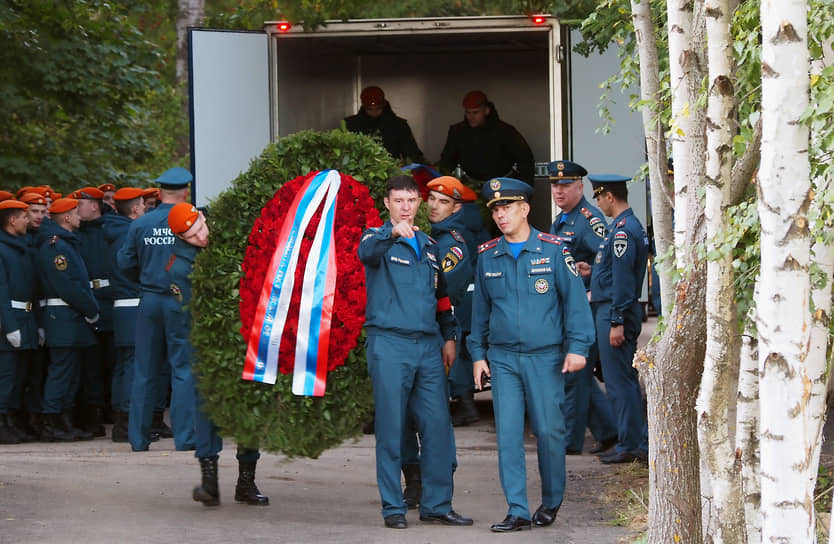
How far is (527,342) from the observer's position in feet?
22.0

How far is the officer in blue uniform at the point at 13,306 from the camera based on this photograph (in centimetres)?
991

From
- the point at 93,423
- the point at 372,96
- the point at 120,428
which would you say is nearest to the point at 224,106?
the point at 372,96

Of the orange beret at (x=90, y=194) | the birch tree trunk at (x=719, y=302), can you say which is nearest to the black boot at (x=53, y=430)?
the orange beret at (x=90, y=194)

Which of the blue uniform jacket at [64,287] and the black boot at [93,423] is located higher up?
the blue uniform jacket at [64,287]

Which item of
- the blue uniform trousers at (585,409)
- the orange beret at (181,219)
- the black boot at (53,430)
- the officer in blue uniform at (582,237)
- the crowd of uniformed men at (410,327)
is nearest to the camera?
the crowd of uniformed men at (410,327)

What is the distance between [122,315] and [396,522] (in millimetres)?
4212

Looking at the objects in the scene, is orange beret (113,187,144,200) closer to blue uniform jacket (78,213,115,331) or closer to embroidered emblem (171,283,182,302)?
blue uniform jacket (78,213,115,331)

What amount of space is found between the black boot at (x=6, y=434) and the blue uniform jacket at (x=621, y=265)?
4692 mm

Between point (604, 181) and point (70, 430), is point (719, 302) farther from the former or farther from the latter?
point (70, 430)

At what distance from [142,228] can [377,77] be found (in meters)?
5.65

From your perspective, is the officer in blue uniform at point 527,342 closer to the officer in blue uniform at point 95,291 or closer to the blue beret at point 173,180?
the blue beret at point 173,180

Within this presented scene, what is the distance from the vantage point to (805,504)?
→ 162 inches

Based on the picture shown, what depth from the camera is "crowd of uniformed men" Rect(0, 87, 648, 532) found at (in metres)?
6.71

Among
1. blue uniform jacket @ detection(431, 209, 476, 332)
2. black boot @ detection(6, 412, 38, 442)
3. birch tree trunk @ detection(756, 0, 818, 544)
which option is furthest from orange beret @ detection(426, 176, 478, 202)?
birch tree trunk @ detection(756, 0, 818, 544)
